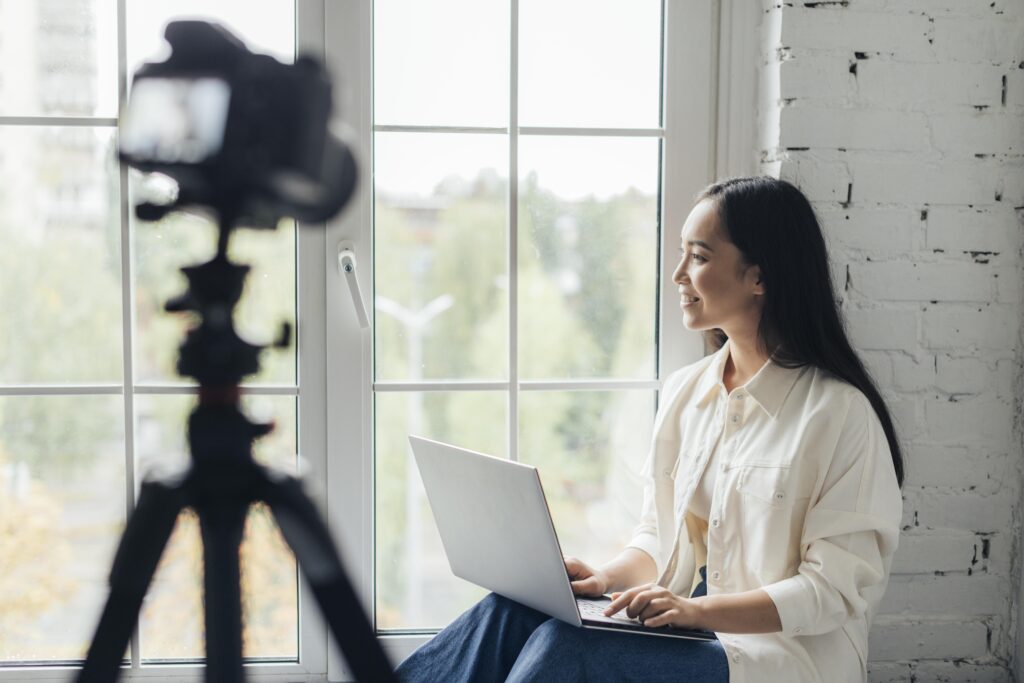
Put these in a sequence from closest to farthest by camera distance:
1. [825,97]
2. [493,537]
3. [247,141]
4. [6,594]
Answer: [247,141], [493,537], [825,97], [6,594]

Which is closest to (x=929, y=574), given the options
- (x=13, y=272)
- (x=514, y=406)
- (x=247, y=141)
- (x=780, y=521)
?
(x=780, y=521)

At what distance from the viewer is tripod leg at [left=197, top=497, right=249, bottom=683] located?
45cm

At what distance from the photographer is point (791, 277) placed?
1431mm

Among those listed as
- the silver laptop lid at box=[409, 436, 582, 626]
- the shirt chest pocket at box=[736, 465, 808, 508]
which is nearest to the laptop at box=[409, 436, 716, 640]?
the silver laptop lid at box=[409, 436, 582, 626]

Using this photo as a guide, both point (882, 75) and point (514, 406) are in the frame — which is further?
point (514, 406)

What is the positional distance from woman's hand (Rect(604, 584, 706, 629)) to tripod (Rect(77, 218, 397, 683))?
0.89m

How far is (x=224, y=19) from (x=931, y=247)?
1.35 m

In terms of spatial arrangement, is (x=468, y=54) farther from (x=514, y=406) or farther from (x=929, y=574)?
(x=929, y=574)

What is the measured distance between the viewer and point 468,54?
67.5 inches

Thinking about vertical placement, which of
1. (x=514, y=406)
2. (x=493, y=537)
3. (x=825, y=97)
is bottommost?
(x=493, y=537)

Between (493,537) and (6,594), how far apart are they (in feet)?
3.52

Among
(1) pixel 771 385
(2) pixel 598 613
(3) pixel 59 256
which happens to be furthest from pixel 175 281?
(1) pixel 771 385

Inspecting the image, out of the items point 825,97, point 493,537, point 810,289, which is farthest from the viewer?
point 825,97

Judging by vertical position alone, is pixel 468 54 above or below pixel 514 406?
above
